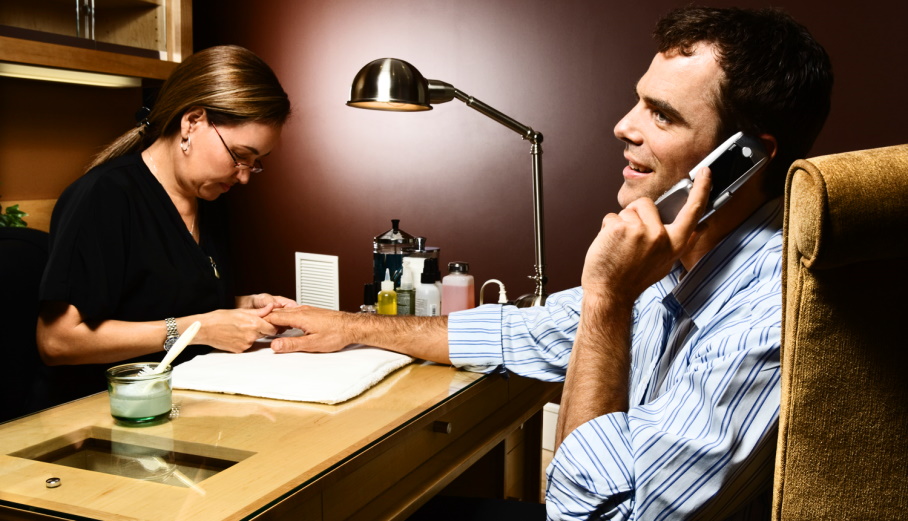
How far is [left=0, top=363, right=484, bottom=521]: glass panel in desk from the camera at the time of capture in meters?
0.91

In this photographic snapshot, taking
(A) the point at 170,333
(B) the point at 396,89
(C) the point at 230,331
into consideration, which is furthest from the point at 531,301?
(A) the point at 170,333

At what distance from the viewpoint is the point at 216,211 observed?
196 cm

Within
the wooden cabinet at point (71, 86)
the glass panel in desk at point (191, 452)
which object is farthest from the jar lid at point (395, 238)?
the wooden cabinet at point (71, 86)

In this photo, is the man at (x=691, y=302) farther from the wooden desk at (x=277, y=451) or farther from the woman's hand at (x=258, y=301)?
the woman's hand at (x=258, y=301)

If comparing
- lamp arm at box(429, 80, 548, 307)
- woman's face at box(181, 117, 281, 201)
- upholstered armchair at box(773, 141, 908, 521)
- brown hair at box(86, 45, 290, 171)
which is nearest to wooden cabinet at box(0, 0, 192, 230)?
brown hair at box(86, 45, 290, 171)

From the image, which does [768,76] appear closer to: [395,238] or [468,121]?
[395,238]

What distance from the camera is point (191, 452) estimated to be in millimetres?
1073

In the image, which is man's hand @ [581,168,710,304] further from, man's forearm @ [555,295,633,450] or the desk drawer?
the desk drawer

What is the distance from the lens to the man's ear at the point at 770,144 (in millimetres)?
1215

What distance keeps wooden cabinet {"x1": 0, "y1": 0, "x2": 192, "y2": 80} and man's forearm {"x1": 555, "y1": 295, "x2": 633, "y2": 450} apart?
2017 millimetres

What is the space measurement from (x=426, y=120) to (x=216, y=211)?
1.03 m

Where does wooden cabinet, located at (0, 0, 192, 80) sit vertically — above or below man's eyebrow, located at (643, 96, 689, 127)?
above

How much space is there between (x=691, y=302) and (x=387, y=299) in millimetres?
926

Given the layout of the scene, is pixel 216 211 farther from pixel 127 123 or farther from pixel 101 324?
pixel 127 123
